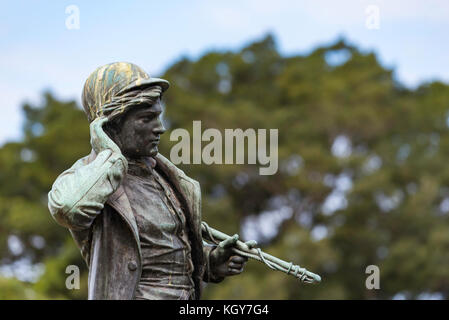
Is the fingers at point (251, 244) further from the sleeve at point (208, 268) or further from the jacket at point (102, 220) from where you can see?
the jacket at point (102, 220)

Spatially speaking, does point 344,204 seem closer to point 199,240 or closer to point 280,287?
point 280,287

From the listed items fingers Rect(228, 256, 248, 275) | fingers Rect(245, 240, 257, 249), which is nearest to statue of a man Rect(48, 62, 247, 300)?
fingers Rect(228, 256, 248, 275)

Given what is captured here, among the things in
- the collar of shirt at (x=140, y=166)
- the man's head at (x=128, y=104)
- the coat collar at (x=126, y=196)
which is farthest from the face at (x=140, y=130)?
the coat collar at (x=126, y=196)

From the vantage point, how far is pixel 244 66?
96.9 feet

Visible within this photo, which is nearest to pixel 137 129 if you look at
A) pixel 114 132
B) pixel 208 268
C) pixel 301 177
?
pixel 114 132

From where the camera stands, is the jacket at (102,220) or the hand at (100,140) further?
the hand at (100,140)

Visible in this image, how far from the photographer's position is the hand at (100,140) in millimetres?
6504

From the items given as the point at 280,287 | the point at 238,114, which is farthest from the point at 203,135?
the point at 280,287

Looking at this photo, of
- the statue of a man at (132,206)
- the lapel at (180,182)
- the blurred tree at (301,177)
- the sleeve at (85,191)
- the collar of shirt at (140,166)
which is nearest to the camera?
the sleeve at (85,191)

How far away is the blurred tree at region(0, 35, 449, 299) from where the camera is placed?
2495 centimetres

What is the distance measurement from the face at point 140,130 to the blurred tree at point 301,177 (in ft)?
53.9

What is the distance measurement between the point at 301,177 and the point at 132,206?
19.8 meters

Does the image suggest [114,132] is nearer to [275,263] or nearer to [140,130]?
[140,130]

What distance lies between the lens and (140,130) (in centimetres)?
672
